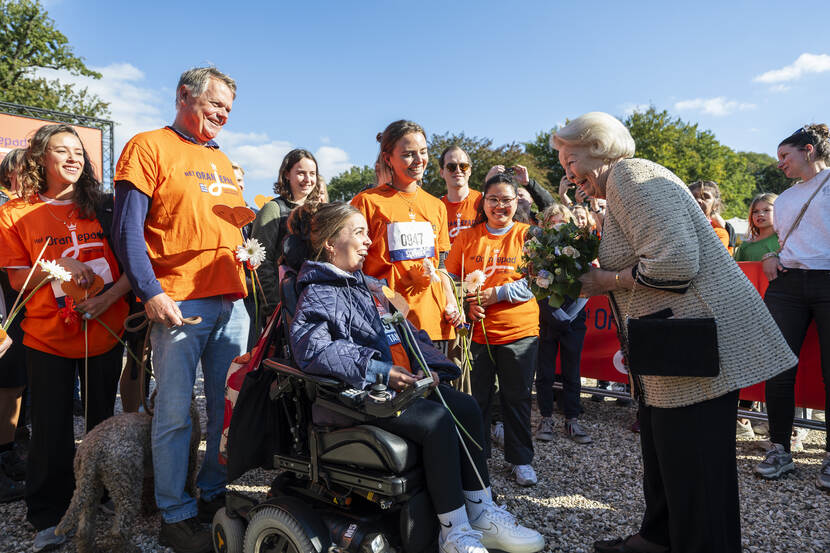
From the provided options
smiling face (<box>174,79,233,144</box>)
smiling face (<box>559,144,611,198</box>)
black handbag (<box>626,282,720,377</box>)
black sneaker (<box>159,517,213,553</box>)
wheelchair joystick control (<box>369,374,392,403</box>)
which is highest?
smiling face (<box>174,79,233,144</box>)

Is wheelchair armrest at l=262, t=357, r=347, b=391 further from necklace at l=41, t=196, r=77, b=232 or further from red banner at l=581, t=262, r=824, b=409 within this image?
red banner at l=581, t=262, r=824, b=409

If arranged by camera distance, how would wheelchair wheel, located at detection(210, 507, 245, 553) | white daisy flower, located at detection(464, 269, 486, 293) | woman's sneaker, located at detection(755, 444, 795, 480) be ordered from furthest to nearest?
1. woman's sneaker, located at detection(755, 444, 795, 480)
2. white daisy flower, located at detection(464, 269, 486, 293)
3. wheelchair wheel, located at detection(210, 507, 245, 553)

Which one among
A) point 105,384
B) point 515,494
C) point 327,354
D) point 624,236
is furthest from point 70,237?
point 515,494

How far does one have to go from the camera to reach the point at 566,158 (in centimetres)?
242

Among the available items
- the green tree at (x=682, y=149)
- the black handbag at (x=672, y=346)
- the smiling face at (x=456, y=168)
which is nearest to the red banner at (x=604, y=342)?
→ the smiling face at (x=456, y=168)

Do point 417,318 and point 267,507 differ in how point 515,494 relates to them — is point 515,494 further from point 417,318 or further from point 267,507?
point 267,507

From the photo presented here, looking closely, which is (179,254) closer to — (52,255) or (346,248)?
(52,255)

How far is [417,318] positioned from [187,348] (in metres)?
1.31

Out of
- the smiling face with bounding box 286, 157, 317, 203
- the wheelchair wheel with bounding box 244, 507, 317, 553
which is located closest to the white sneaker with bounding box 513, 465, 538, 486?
the wheelchair wheel with bounding box 244, 507, 317, 553

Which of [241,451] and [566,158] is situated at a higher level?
[566,158]

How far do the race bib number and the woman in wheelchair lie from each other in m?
0.47

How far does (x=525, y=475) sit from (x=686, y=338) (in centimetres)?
207

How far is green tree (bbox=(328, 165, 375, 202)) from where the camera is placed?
210 ft

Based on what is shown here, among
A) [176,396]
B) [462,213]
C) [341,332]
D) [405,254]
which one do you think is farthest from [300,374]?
[462,213]
